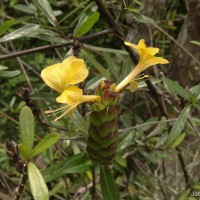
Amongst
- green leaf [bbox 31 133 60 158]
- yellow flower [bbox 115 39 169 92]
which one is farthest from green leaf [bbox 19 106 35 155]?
yellow flower [bbox 115 39 169 92]

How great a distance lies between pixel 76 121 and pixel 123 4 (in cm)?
32

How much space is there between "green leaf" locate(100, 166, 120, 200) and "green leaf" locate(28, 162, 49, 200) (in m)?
0.23

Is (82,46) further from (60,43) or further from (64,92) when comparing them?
(64,92)

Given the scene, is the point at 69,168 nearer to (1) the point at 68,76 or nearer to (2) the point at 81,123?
(2) the point at 81,123

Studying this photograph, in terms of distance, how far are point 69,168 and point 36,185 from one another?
18cm

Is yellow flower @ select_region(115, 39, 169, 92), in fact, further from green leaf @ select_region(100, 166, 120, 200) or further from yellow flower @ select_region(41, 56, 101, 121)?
green leaf @ select_region(100, 166, 120, 200)

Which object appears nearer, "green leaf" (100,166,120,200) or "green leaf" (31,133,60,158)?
"green leaf" (31,133,60,158)

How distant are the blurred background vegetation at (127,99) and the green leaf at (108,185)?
10cm

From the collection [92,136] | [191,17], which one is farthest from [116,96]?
[191,17]

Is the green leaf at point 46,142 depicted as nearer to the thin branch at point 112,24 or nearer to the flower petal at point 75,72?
the flower petal at point 75,72

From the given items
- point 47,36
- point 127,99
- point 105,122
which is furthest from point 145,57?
point 127,99

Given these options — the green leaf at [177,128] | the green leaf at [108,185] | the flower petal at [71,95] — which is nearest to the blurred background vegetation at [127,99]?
the green leaf at [177,128]

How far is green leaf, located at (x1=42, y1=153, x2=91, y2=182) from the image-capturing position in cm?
89

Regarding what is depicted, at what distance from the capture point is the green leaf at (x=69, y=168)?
888mm
